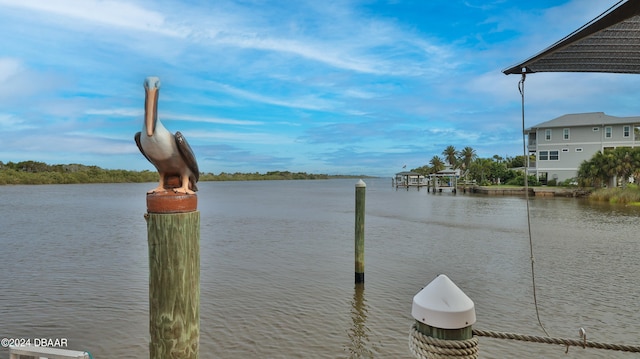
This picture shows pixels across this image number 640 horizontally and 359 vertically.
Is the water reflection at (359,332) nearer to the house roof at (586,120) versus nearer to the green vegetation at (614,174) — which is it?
the green vegetation at (614,174)

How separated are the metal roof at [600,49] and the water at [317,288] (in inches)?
153

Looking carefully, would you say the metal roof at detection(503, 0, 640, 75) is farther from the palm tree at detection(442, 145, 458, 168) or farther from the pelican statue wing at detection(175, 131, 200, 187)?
the palm tree at detection(442, 145, 458, 168)

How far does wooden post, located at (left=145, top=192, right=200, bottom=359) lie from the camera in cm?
295

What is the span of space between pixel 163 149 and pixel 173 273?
94cm

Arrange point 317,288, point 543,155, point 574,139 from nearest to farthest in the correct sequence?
point 317,288, point 574,139, point 543,155

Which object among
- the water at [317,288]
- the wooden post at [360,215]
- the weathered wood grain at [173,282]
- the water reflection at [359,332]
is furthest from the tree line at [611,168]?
the weathered wood grain at [173,282]

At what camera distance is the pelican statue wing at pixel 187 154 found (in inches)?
131

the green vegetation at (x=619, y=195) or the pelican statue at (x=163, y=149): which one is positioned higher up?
the pelican statue at (x=163, y=149)

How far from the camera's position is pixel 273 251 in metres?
13.5

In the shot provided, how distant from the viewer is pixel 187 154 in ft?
11.1

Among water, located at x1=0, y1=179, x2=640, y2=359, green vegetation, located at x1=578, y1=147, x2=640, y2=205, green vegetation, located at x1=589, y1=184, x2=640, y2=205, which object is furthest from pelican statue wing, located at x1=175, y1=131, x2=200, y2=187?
green vegetation, located at x1=578, y1=147, x2=640, y2=205

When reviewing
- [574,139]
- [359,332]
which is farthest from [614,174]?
[359,332]

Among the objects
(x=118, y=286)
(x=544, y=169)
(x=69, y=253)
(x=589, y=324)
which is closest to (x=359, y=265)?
(x=589, y=324)

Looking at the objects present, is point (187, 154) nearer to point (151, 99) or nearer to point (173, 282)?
point (151, 99)
